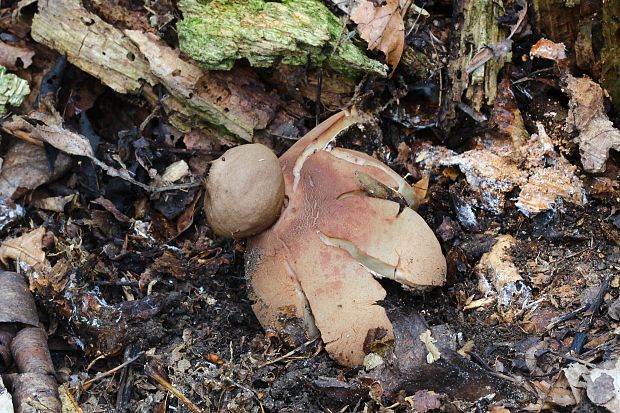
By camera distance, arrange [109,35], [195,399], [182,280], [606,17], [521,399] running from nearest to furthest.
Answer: [521,399] → [195,399] → [606,17] → [182,280] → [109,35]

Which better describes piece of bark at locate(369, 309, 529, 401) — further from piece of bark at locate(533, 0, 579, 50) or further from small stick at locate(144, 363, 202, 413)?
piece of bark at locate(533, 0, 579, 50)

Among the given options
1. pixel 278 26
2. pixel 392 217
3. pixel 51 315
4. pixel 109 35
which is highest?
pixel 278 26

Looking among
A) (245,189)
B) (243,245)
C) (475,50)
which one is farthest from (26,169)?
(475,50)

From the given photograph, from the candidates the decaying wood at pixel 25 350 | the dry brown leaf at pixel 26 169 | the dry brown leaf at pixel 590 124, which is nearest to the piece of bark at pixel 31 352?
the decaying wood at pixel 25 350

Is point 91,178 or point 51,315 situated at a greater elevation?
point 91,178

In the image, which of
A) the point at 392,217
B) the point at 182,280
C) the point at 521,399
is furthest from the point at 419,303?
the point at 182,280

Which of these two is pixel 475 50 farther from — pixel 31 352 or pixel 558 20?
pixel 31 352

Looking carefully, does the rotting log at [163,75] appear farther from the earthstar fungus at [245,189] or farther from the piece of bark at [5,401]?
the piece of bark at [5,401]

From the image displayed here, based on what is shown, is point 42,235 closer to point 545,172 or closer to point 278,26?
point 278,26
